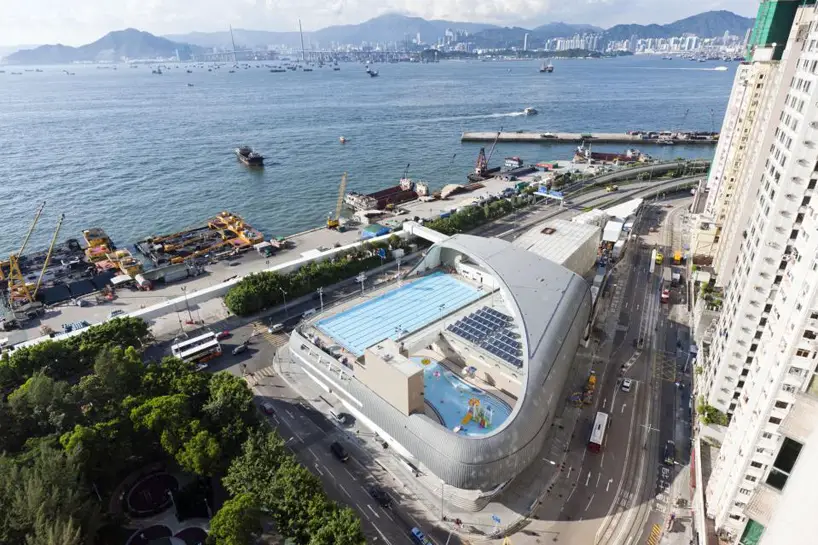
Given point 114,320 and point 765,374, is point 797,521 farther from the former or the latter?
point 114,320

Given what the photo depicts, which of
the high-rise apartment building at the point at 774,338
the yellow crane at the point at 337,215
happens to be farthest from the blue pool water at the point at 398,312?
the yellow crane at the point at 337,215

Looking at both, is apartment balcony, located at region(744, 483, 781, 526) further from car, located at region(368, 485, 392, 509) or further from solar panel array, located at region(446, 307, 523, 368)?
car, located at region(368, 485, 392, 509)

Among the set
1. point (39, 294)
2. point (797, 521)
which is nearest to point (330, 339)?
point (797, 521)

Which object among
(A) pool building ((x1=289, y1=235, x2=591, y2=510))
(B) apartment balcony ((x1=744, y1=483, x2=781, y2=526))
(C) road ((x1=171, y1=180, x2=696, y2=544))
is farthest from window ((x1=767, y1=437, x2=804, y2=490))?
(A) pool building ((x1=289, y1=235, x2=591, y2=510))

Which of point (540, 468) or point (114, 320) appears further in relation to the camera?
point (114, 320)

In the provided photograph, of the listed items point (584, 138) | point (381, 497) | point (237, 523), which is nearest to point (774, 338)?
point (381, 497)

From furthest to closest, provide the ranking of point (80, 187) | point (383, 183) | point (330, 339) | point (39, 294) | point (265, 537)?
point (383, 183)
point (80, 187)
point (39, 294)
point (330, 339)
point (265, 537)

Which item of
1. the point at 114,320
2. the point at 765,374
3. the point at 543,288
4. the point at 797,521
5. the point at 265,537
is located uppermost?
the point at 797,521
